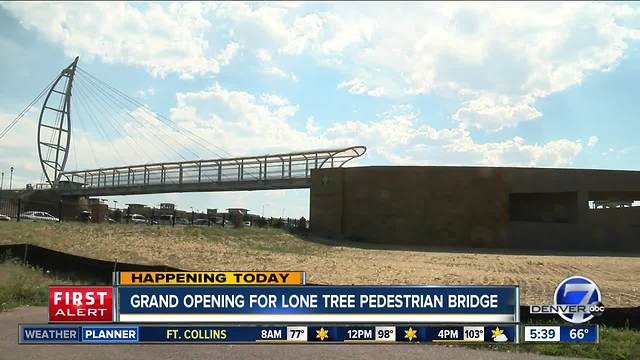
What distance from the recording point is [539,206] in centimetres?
5062

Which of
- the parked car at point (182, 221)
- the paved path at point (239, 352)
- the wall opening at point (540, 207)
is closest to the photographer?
the paved path at point (239, 352)

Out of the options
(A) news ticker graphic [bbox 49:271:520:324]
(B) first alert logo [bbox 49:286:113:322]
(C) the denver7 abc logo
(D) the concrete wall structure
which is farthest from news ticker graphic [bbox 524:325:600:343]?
(D) the concrete wall structure

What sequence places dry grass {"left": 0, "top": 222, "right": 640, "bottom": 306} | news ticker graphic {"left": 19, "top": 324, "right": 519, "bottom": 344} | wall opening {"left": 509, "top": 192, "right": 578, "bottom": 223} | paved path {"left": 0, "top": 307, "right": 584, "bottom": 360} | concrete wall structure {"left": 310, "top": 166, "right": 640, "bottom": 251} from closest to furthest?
1. news ticker graphic {"left": 19, "top": 324, "right": 519, "bottom": 344}
2. paved path {"left": 0, "top": 307, "right": 584, "bottom": 360}
3. dry grass {"left": 0, "top": 222, "right": 640, "bottom": 306}
4. concrete wall structure {"left": 310, "top": 166, "right": 640, "bottom": 251}
5. wall opening {"left": 509, "top": 192, "right": 578, "bottom": 223}

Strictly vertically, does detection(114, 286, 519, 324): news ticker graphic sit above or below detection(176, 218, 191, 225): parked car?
above

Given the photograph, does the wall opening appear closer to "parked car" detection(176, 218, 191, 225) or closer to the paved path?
"parked car" detection(176, 218, 191, 225)

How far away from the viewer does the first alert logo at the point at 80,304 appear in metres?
5.82

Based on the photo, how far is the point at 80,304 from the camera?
5.96m

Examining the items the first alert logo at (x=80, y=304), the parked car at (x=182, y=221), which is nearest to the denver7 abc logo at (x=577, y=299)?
the first alert logo at (x=80, y=304)

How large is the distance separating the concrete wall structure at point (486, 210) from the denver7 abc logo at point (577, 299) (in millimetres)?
40005

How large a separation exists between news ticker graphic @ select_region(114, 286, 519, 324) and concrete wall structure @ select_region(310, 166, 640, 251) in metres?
40.4

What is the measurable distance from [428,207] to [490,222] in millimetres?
5379

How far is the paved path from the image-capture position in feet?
23.2

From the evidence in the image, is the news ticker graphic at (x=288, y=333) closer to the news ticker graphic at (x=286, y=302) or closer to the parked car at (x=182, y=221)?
the news ticker graphic at (x=286, y=302)

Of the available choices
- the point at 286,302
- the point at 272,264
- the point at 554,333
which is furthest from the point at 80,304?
the point at 272,264
